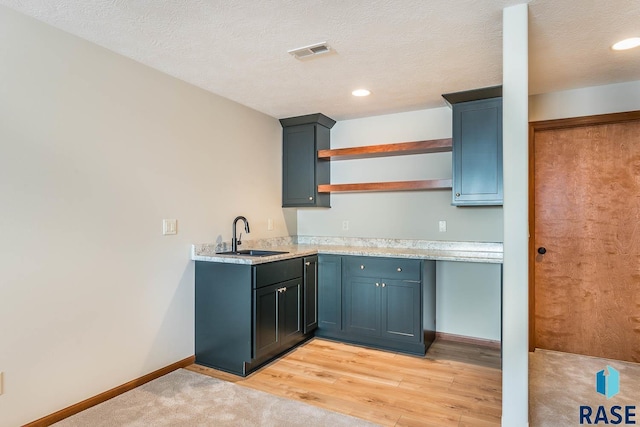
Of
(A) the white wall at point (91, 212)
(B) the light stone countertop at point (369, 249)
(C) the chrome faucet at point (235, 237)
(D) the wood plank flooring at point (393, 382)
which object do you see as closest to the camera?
(A) the white wall at point (91, 212)

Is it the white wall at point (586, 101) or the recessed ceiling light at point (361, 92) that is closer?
the white wall at point (586, 101)

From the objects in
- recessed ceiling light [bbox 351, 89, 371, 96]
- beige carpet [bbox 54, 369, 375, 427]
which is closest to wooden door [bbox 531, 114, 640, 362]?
recessed ceiling light [bbox 351, 89, 371, 96]

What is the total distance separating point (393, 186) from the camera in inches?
147

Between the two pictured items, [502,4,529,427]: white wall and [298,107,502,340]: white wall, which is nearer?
[502,4,529,427]: white wall

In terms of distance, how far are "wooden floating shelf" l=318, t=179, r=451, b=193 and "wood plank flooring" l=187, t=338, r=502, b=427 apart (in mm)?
1527

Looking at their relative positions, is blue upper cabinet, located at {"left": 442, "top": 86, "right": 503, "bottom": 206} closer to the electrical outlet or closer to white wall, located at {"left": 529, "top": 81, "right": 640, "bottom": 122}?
white wall, located at {"left": 529, "top": 81, "right": 640, "bottom": 122}

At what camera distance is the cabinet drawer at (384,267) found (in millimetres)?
3285

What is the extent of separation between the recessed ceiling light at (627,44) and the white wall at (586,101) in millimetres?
779

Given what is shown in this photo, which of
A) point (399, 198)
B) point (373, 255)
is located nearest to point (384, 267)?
point (373, 255)

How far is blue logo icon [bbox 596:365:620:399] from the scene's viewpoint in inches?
102

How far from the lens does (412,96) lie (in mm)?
3408

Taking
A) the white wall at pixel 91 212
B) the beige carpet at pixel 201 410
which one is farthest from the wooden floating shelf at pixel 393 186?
the beige carpet at pixel 201 410

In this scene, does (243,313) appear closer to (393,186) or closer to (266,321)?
(266,321)

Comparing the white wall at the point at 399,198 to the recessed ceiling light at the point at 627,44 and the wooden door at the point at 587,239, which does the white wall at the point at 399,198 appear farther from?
the recessed ceiling light at the point at 627,44
